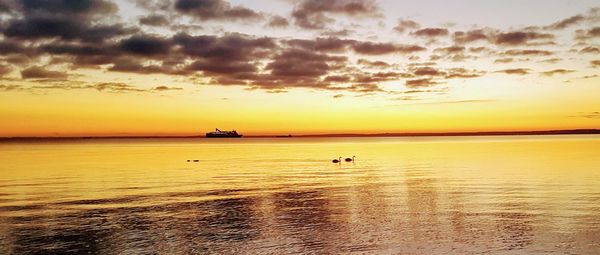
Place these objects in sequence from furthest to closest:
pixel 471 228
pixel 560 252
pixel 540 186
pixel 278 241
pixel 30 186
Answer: pixel 30 186, pixel 540 186, pixel 471 228, pixel 278 241, pixel 560 252

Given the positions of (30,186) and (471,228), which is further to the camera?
(30,186)

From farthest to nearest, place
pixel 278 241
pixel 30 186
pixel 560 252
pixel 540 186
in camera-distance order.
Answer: pixel 30 186 → pixel 540 186 → pixel 278 241 → pixel 560 252

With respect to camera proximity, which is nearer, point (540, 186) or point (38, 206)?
point (38, 206)

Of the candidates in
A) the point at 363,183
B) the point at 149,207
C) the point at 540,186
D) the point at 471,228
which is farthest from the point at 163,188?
the point at 540,186

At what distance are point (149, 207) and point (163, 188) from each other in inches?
553

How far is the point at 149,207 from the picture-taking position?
128ft

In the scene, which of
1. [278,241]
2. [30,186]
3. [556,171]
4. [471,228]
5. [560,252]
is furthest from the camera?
[556,171]

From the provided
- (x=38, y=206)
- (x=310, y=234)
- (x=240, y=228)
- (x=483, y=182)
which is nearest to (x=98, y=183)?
(x=38, y=206)

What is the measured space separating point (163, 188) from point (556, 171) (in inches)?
1918

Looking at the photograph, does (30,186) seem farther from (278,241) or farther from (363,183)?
(278,241)

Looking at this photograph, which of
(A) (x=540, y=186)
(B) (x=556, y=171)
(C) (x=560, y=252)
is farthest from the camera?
(B) (x=556, y=171)

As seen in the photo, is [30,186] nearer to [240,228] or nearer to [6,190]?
[6,190]

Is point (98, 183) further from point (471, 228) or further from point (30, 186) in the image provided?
point (471, 228)

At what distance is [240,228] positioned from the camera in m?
30.7
